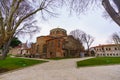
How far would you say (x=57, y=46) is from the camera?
46625 mm

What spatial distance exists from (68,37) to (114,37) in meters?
23.0

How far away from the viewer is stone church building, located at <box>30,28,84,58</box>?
153ft

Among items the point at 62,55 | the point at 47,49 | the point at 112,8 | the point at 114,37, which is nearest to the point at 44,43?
the point at 47,49

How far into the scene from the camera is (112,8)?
6152 millimetres

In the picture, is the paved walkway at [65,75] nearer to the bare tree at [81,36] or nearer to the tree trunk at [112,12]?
the tree trunk at [112,12]

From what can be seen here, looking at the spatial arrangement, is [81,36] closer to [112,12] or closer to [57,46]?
[57,46]

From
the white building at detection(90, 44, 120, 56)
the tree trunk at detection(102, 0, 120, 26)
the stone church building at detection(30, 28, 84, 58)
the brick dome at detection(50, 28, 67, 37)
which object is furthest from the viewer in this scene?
the white building at detection(90, 44, 120, 56)

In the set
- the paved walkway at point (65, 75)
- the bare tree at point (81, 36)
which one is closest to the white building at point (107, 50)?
the bare tree at point (81, 36)

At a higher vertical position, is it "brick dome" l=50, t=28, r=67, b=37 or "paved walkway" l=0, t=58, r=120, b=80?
"brick dome" l=50, t=28, r=67, b=37

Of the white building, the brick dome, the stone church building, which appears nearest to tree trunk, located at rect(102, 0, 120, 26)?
the stone church building

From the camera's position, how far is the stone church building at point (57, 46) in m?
46.7

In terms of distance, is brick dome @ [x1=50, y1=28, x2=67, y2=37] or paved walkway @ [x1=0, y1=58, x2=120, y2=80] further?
brick dome @ [x1=50, y1=28, x2=67, y2=37]

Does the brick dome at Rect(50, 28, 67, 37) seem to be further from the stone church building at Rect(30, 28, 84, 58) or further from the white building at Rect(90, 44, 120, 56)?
the white building at Rect(90, 44, 120, 56)

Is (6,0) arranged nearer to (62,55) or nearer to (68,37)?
(62,55)
